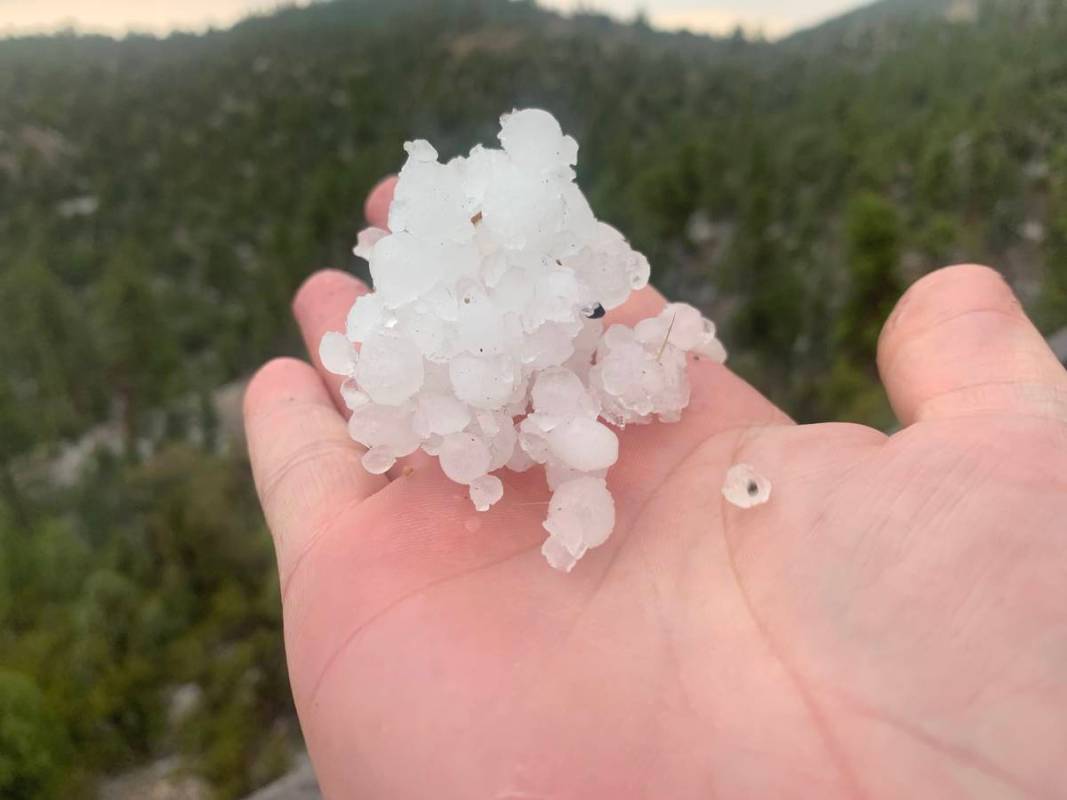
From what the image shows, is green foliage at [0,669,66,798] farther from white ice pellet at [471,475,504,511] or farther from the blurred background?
white ice pellet at [471,475,504,511]

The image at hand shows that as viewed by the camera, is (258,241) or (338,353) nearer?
(338,353)

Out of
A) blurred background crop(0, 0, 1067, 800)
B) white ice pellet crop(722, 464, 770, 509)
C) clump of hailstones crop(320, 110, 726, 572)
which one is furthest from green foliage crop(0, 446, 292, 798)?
white ice pellet crop(722, 464, 770, 509)

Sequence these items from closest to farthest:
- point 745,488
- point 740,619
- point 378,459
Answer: point 740,619 → point 745,488 → point 378,459

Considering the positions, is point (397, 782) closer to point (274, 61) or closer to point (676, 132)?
point (676, 132)

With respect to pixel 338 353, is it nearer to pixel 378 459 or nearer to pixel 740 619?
pixel 378 459

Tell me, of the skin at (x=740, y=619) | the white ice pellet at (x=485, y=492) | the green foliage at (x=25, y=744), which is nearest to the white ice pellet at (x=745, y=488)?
the skin at (x=740, y=619)

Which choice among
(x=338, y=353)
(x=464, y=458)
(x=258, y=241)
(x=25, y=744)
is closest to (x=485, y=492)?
(x=464, y=458)
